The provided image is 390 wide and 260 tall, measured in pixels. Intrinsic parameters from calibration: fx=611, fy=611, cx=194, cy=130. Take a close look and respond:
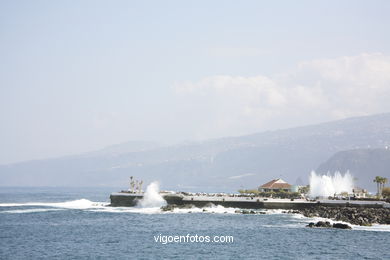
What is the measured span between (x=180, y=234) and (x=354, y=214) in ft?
103

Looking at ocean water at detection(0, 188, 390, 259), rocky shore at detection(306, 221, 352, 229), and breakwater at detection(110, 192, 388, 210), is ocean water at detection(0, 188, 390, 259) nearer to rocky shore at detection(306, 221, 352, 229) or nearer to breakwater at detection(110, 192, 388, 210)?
rocky shore at detection(306, 221, 352, 229)

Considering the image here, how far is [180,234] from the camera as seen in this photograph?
244 ft

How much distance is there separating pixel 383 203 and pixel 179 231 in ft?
136

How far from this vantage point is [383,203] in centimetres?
10169

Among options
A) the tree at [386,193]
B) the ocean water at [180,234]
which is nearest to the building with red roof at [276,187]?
the tree at [386,193]

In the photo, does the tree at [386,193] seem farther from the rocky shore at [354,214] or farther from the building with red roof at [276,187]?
the building with red roof at [276,187]

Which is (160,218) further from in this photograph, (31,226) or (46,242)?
(46,242)

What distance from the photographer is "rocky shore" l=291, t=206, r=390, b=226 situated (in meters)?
87.4

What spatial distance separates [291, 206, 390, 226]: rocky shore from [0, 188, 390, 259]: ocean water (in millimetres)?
3075

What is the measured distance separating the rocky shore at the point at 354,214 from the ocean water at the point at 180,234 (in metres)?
3.07

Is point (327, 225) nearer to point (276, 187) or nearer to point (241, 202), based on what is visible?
point (241, 202)

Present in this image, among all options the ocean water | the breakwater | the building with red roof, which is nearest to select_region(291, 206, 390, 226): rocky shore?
the breakwater

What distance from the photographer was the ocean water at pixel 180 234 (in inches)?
2410

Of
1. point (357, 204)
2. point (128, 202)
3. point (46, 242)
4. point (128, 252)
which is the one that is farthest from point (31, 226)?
point (357, 204)
